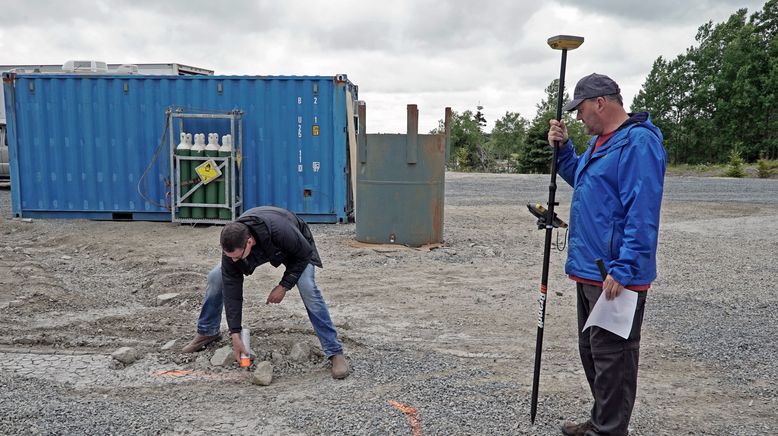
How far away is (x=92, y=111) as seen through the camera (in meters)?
12.4

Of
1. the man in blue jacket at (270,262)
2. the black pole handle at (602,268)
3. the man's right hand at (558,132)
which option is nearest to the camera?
the black pole handle at (602,268)

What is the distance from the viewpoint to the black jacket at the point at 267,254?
4395 mm

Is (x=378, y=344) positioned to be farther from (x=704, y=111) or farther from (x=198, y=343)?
Answer: (x=704, y=111)

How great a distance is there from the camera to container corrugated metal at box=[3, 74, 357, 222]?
1217cm

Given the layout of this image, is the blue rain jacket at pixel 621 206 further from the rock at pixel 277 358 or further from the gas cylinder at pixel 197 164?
the gas cylinder at pixel 197 164

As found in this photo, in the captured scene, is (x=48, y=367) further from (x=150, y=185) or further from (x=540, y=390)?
(x=150, y=185)

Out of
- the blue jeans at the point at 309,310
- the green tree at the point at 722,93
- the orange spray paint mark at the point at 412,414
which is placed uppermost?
the green tree at the point at 722,93

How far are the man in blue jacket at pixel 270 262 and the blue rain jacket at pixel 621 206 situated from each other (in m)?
1.92

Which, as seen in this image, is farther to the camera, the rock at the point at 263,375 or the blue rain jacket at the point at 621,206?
the rock at the point at 263,375

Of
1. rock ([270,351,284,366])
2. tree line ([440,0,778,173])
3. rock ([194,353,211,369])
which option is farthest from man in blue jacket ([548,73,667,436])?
tree line ([440,0,778,173])

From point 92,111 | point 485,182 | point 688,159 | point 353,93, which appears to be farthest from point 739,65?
point 92,111

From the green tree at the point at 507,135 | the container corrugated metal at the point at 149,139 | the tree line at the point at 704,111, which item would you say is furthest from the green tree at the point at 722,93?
the container corrugated metal at the point at 149,139

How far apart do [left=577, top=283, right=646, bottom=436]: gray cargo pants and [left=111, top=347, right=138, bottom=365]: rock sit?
341cm

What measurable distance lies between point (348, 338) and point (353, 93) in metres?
8.09
